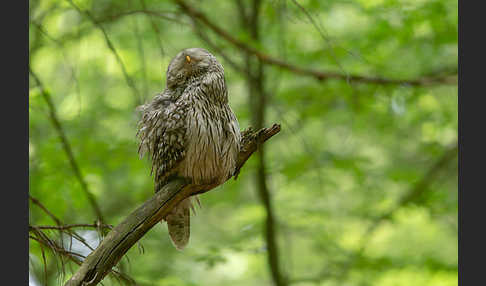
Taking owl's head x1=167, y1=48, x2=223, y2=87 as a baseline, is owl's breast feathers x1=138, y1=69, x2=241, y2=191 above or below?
below

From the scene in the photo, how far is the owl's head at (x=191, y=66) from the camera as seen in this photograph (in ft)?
7.29

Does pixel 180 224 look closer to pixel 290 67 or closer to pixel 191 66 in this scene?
pixel 191 66

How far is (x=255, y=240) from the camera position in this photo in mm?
5164

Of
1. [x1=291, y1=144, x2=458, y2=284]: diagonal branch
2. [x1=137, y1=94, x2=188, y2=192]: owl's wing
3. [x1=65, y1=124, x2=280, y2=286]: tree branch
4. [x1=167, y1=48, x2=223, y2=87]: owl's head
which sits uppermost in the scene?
[x1=291, y1=144, x2=458, y2=284]: diagonal branch

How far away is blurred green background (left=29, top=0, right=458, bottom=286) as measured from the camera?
15.2ft

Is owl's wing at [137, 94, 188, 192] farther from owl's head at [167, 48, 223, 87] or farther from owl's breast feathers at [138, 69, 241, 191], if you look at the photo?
owl's head at [167, 48, 223, 87]

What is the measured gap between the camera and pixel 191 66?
88.4 inches

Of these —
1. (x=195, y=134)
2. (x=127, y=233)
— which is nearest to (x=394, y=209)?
(x=195, y=134)

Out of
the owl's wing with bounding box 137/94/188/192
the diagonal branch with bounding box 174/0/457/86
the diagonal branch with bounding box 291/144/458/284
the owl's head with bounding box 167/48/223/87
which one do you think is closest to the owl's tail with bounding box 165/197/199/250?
the owl's wing with bounding box 137/94/188/192

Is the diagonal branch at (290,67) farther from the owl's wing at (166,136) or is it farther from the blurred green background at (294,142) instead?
the owl's wing at (166,136)

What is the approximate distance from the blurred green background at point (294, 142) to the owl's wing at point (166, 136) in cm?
201

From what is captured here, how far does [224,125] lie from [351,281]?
3.90 m

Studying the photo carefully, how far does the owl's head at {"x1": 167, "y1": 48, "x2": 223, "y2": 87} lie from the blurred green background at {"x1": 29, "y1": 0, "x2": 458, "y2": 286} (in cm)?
198

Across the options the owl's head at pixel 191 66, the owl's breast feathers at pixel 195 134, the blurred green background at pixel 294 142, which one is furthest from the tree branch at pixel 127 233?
the blurred green background at pixel 294 142
